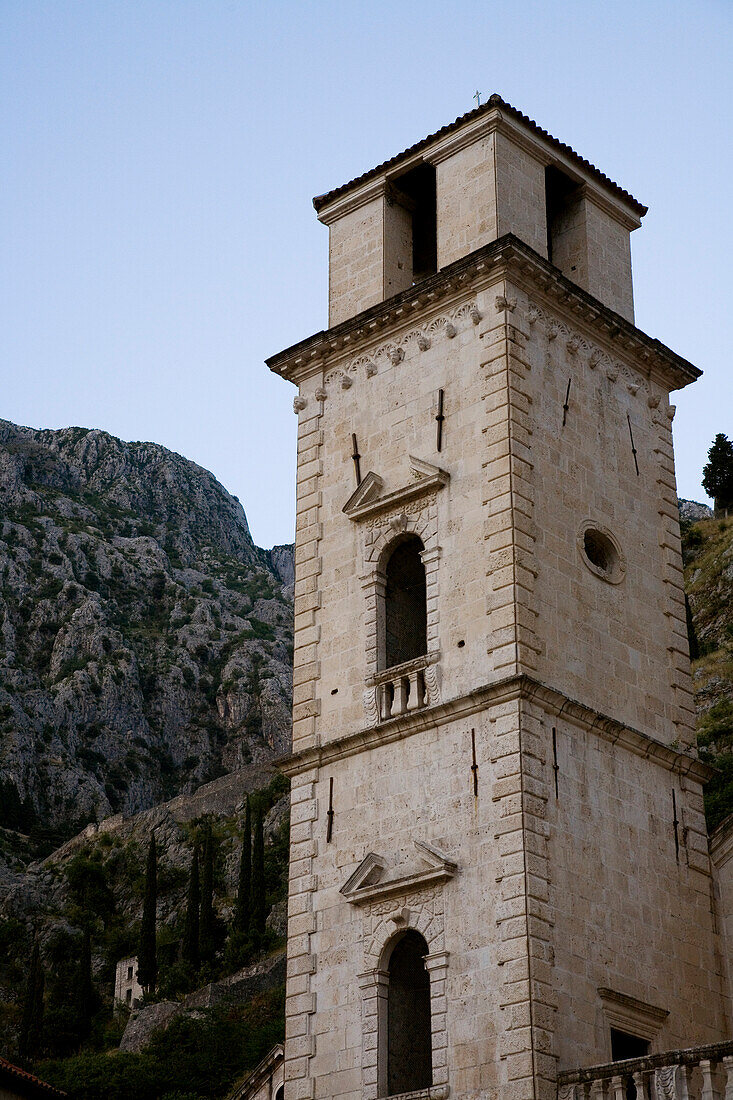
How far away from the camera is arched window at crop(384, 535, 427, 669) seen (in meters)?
22.6

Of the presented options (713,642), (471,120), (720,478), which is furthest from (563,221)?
(720,478)

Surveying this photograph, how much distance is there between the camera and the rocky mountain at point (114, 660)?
11881 cm

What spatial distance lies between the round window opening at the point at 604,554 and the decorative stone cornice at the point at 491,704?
2.44 metres

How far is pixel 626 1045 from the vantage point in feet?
64.7

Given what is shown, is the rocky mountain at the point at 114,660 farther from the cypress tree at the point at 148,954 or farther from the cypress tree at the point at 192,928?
the cypress tree at the point at 192,928

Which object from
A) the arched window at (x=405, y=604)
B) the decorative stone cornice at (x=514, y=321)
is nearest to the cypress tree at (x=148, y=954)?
the decorative stone cornice at (x=514, y=321)

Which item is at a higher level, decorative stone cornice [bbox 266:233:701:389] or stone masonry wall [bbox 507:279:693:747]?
decorative stone cornice [bbox 266:233:701:389]

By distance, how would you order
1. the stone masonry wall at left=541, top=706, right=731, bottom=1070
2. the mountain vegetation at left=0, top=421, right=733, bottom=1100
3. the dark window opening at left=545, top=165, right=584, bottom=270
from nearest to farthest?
the stone masonry wall at left=541, top=706, right=731, bottom=1070, the dark window opening at left=545, top=165, right=584, bottom=270, the mountain vegetation at left=0, top=421, right=733, bottom=1100

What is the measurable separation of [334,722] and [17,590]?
363 feet

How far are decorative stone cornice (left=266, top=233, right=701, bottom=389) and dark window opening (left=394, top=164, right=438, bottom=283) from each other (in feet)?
7.77

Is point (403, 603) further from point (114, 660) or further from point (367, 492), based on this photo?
point (114, 660)

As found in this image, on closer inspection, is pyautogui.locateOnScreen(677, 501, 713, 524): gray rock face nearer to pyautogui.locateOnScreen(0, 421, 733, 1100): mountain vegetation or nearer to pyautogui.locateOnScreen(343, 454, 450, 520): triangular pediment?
pyautogui.locateOnScreen(0, 421, 733, 1100): mountain vegetation

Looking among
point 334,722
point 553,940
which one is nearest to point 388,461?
point 334,722

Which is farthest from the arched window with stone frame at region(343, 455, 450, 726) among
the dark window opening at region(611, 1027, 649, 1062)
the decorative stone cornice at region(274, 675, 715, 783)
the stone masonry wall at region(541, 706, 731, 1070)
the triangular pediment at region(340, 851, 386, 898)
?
the dark window opening at region(611, 1027, 649, 1062)
